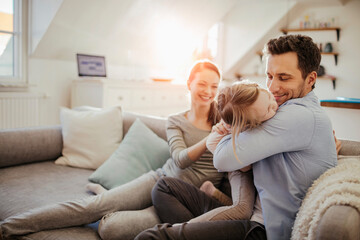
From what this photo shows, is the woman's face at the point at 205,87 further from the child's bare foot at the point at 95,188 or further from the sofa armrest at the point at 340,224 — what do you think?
the sofa armrest at the point at 340,224

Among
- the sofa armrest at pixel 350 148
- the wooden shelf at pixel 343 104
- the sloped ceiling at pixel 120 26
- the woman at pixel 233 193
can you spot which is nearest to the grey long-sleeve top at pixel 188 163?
the woman at pixel 233 193

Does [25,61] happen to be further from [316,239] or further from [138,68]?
[316,239]

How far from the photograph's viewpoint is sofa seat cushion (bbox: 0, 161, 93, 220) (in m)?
1.51

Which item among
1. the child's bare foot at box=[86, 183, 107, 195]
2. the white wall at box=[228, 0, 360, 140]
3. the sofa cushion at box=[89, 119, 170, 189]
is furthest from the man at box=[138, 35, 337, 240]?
the white wall at box=[228, 0, 360, 140]

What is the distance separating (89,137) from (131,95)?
159 cm

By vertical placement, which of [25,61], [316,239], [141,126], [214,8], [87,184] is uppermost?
[214,8]

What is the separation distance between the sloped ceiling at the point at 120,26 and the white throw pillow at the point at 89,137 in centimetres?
141

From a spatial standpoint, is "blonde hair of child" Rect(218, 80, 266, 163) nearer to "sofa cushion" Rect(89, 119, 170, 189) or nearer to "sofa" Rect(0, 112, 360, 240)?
"sofa" Rect(0, 112, 360, 240)

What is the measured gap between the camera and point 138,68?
4.48m

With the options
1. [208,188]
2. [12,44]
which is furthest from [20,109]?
[208,188]

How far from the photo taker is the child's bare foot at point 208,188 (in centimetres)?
135

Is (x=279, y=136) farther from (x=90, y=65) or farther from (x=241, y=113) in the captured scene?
(x=90, y=65)

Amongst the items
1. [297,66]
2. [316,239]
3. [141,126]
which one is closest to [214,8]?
[141,126]

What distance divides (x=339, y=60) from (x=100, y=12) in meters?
3.71
